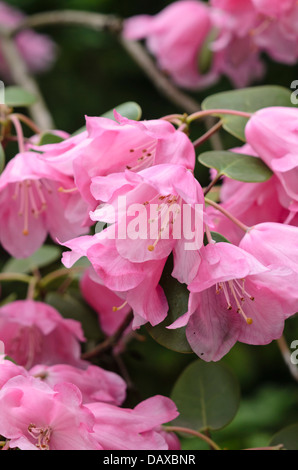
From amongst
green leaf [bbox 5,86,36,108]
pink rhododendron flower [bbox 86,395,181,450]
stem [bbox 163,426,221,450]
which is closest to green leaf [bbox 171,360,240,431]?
stem [bbox 163,426,221,450]

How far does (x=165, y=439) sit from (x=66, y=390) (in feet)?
0.60

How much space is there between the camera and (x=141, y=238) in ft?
2.16

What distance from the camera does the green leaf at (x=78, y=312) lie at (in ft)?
3.59

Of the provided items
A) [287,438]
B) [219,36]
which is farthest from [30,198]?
[219,36]

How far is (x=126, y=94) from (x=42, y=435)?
1595 millimetres

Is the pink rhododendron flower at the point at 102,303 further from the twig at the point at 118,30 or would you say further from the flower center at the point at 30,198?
the twig at the point at 118,30

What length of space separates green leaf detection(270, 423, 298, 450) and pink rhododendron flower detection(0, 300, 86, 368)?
0.29 metres

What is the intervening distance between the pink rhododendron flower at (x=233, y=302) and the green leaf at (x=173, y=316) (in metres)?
0.01

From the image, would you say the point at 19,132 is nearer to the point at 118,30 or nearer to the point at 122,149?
the point at 122,149

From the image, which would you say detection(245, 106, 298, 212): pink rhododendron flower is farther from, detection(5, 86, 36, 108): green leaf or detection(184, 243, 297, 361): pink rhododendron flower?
detection(5, 86, 36, 108): green leaf

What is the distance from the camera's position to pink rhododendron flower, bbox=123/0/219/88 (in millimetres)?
1491

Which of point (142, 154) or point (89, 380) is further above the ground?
point (142, 154)

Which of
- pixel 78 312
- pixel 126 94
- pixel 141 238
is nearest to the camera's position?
pixel 141 238

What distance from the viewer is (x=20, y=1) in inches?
83.8
